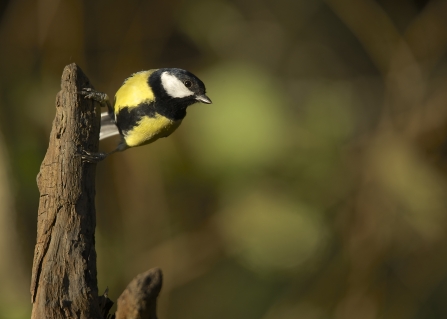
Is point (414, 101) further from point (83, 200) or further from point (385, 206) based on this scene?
point (83, 200)

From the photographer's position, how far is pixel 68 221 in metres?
1.41

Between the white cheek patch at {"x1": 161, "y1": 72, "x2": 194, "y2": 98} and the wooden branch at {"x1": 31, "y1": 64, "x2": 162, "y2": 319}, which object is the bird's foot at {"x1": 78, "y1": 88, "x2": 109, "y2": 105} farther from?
the white cheek patch at {"x1": 161, "y1": 72, "x2": 194, "y2": 98}

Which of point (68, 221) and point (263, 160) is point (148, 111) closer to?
point (68, 221)

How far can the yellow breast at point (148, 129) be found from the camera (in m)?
1.93

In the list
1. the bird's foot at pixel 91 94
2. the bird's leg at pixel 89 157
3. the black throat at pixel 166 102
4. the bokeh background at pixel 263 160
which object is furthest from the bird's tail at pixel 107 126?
the bokeh background at pixel 263 160

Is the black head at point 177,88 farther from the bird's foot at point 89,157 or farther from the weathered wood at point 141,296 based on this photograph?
the weathered wood at point 141,296

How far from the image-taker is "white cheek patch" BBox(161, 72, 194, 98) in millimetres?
1947

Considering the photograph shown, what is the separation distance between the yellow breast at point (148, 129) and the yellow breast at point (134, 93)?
0.08m

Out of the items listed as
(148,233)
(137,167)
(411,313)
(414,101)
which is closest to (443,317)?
(411,313)

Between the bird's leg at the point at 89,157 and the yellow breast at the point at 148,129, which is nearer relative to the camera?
the bird's leg at the point at 89,157

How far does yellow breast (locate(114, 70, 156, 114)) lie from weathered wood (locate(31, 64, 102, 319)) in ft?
1.17

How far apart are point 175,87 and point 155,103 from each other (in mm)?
99

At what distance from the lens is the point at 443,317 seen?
3.60 metres

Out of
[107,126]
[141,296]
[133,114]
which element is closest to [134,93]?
[133,114]
